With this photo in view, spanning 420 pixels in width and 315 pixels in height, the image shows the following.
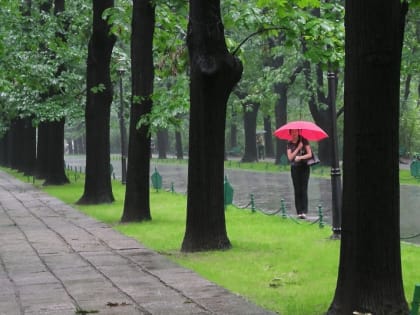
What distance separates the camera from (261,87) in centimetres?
3634

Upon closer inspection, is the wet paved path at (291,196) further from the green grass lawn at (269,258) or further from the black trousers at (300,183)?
the green grass lawn at (269,258)

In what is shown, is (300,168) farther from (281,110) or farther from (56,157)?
(281,110)

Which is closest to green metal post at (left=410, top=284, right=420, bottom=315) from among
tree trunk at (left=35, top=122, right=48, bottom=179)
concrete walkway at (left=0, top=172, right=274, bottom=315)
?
concrete walkway at (left=0, top=172, right=274, bottom=315)

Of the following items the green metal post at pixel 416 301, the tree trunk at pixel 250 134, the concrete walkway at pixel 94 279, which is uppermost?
the tree trunk at pixel 250 134

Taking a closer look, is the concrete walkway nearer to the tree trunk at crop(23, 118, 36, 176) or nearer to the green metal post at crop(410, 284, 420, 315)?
the green metal post at crop(410, 284, 420, 315)

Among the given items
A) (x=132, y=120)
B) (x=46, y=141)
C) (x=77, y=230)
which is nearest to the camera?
(x=77, y=230)

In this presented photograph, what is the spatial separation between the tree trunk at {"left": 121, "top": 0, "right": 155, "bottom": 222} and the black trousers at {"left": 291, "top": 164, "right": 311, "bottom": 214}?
311 centimetres

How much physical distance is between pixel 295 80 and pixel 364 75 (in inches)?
1221

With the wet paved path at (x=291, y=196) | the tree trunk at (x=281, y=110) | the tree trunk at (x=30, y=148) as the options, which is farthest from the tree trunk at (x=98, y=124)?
the tree trunk at (x=281, y=110)

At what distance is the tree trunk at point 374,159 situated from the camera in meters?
5.98

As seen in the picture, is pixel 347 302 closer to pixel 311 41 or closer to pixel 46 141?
pixel 311 41

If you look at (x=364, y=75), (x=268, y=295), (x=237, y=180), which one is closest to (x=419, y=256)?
(x=268, y=295)

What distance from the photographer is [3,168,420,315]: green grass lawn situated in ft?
24.9

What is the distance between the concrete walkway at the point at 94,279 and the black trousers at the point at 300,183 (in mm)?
4019
